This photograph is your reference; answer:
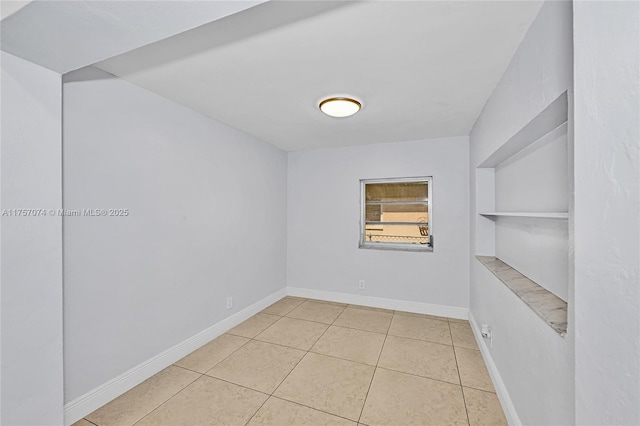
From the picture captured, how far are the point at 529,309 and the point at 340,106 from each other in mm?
1957

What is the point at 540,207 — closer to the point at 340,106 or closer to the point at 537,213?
the point at 537,213

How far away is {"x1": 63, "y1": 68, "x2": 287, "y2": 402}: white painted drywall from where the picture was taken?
179 cm

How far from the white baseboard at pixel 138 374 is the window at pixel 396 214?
84.1 inches

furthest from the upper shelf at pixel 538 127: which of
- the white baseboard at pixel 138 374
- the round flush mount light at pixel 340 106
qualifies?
the white baseboard at pixel 138 374

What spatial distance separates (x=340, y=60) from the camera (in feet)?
5.79

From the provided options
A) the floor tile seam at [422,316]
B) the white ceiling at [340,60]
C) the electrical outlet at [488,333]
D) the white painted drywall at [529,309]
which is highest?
the white ceiling at [340,60]

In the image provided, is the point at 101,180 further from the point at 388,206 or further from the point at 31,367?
the point at 388,206

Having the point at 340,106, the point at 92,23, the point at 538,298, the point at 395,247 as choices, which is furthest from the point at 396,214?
the point at 92,23

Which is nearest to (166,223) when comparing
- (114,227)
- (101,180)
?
(114,227)

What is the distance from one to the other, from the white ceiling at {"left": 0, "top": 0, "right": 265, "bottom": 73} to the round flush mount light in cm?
137

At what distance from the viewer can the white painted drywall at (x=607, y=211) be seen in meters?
0.52

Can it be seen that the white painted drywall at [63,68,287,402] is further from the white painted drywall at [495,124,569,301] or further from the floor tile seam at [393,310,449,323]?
the white painted drywall at [495,124,569,301]

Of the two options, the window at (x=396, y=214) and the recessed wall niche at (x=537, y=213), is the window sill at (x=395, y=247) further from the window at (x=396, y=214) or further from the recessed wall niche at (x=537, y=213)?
the recessed wall niche at (x=537, y=213)

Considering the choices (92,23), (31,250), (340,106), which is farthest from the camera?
(340,106)
